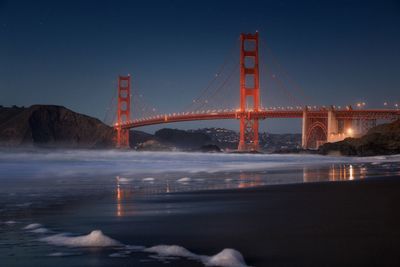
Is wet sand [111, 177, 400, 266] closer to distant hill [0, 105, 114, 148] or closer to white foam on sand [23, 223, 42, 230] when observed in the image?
white foam on sand [23, 223, 42, 230]

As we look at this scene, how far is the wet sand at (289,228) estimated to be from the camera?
3727mm

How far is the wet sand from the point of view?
3727 mm

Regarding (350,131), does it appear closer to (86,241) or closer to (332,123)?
(332,123)

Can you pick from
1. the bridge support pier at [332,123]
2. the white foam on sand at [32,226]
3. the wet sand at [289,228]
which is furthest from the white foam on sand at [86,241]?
the bridge support pier at [332,123]

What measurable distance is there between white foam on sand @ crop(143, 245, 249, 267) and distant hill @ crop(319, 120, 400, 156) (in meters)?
32.3

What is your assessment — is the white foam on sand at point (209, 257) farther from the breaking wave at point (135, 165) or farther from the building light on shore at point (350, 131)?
the building light on shore at point (350, 131)

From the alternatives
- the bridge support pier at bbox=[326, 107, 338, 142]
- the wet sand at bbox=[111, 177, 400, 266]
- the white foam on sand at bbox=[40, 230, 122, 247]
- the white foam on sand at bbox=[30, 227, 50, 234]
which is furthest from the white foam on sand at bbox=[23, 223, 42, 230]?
the bridge support pier at bbox=[326, 107, 338, 142]

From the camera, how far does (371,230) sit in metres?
4.58

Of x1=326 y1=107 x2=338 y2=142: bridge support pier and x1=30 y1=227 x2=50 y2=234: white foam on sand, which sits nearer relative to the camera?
x1=30 y1=227 x2=50 y2=234: white foam on sand

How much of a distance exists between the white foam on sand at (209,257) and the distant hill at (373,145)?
3229 cm

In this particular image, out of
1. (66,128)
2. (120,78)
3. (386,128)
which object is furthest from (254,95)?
(66,128)

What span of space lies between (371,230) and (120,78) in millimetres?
74761

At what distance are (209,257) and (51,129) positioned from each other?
8831cm

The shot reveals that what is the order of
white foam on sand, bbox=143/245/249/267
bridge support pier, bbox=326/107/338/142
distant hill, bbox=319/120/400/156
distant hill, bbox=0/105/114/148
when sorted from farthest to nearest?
distant hill, bbox=0/105/114/148, bridge support pier, bbox=326/107/338/142, distant hill, bbox=319/120/400/156, white foam on sand, bbox=143/245/249/267
